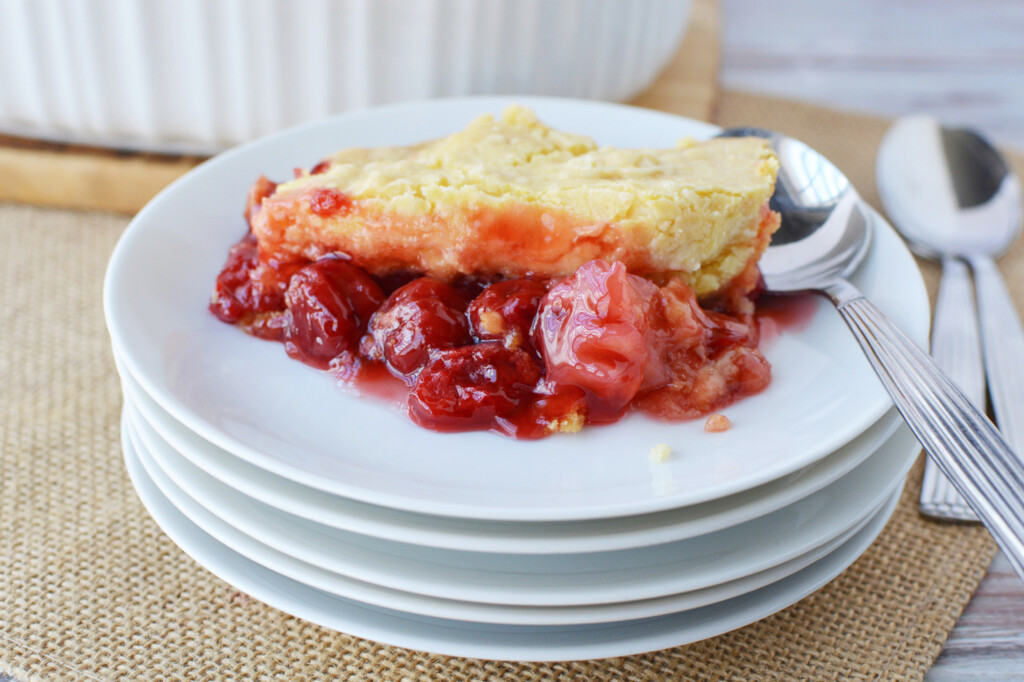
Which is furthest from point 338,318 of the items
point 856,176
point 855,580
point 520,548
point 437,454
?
point 856,176

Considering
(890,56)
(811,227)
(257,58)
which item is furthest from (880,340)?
(890,56)

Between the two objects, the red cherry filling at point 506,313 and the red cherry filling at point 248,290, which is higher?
the red cherry filling at point 506,313

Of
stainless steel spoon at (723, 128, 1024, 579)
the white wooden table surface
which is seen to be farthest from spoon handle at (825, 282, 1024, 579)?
the white wooden table surface

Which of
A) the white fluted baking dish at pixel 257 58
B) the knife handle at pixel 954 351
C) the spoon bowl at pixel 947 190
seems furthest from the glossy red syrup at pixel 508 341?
the spoon bowl at pixel 947 190

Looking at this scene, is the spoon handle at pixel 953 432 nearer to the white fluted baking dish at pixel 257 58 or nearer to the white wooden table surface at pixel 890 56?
the white fluted baking dish at pixel 257 58

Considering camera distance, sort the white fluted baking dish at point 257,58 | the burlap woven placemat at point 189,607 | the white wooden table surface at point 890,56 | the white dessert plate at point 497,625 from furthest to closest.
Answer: the white wooden table surface at point 890,56
the white fluted baking dish at point 257,58
the burlap woven placemat at point 189,607
the white dessert plate at point 497,625

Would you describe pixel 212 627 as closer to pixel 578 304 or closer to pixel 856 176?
pixel 578 304

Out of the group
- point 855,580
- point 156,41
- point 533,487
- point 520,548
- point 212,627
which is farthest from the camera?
point 156,41
